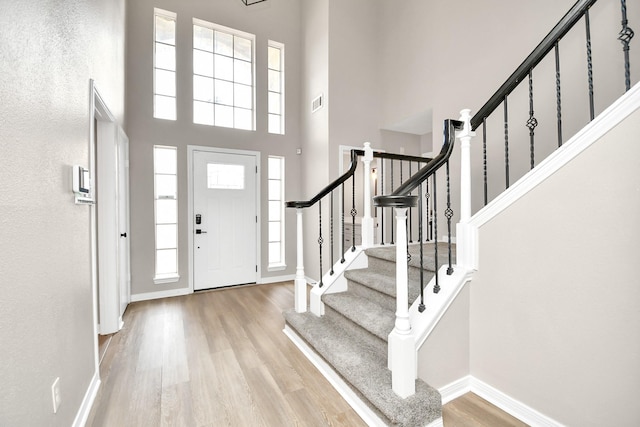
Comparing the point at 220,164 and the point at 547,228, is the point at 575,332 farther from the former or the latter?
the point at 220,164

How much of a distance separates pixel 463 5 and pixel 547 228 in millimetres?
3158

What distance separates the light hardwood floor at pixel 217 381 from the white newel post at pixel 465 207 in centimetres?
90

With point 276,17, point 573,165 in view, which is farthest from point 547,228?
point 276,17

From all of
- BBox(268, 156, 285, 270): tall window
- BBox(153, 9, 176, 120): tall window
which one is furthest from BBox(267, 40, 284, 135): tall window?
BBox(153, 9, 176, 120): tall window

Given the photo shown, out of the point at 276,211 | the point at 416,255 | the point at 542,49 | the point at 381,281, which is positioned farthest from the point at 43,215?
the point at 276,211

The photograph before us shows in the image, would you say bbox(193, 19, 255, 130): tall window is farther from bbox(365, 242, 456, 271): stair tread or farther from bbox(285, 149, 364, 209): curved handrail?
bbox(365, 242, 456, 271): stair tread

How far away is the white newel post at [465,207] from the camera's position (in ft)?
6.00

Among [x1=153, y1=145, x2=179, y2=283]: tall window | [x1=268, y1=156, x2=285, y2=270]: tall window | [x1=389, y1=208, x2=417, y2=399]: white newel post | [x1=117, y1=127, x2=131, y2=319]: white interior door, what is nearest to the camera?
[x1=389, y1=208, x2=417, y2=399]: white newel post

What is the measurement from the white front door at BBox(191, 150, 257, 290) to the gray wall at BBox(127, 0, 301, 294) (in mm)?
160

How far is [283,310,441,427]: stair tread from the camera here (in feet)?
4.79

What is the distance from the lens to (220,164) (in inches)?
169

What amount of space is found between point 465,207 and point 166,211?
386 centimetres

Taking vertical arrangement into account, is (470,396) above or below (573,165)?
below

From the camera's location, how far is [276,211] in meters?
4.77
